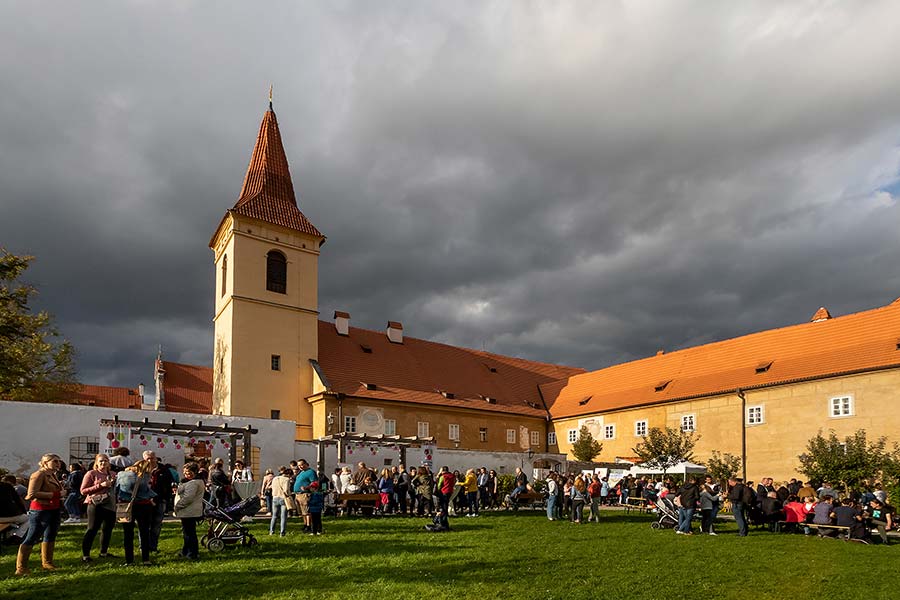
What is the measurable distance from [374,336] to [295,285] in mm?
7689

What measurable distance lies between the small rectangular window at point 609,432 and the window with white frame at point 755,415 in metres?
9.02

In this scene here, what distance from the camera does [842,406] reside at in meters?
33.3

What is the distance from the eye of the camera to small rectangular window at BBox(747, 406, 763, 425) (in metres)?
36.4

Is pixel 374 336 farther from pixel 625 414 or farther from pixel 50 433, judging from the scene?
pixel 50 433

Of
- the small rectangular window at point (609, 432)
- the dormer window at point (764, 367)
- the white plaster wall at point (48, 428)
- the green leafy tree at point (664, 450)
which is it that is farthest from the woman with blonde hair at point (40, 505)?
the small rectangular window at point (609, 432)

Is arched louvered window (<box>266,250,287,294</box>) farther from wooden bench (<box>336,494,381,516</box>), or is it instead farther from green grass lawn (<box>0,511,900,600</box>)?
green grass lawn (<box>0,511,900,600</box>)

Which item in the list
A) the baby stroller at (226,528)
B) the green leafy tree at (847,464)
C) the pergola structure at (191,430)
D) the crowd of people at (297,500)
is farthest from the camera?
the green leafy tree at (847,464)

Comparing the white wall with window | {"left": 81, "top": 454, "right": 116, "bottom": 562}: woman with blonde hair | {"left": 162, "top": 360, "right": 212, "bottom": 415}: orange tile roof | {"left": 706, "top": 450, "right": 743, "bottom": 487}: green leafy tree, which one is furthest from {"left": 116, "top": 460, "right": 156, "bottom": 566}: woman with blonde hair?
{"left": 162, "top": 360, "right": 212, "bottom": 415}: orange tile roof

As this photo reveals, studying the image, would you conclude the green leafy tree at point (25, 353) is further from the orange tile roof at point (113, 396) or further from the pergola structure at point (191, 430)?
the orange tile roof at point (113, 396)

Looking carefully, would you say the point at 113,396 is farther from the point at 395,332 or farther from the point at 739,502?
the point at 739,502

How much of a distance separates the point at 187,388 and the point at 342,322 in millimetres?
18156

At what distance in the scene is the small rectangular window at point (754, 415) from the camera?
36.4 meters

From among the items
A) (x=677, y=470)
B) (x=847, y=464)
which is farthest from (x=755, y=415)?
(x=847, y=464)

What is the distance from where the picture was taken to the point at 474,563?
11.9m
